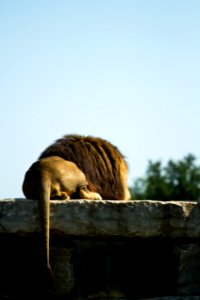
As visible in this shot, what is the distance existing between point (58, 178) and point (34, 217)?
0.95 metres

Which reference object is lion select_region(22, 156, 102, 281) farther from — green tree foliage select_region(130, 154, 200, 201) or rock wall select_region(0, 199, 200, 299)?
green tree foliage select_region(130, 154, 200, 201)

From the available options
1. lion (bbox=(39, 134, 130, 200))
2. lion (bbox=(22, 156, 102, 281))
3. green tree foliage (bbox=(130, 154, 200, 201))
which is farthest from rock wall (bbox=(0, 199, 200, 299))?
green tree foliage (bbox=(130, 154, 200, 201))

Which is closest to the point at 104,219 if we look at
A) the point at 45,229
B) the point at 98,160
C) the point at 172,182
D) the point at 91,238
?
the point at 91,238

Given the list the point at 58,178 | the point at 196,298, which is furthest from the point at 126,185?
the point at 196,298

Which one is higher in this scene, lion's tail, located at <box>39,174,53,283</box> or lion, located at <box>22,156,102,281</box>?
lion, located at <box>22,156,102,281</box>

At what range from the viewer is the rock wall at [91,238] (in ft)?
17.3

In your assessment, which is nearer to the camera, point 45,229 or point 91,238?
point 45,229

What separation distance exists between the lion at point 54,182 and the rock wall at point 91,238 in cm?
15

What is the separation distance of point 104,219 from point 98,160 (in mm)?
2215

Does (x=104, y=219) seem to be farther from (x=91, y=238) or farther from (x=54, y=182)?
(x=54, y=182)

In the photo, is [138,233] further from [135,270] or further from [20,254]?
[20,254]

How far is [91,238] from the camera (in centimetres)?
535

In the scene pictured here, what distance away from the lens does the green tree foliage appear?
58906 mm

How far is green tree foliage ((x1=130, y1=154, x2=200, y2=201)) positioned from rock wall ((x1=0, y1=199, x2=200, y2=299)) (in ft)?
166
